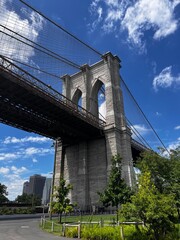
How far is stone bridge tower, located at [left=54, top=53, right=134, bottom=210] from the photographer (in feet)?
126

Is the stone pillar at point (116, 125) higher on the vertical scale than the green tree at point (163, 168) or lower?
higher

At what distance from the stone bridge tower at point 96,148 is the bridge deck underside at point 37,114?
2.69 meters

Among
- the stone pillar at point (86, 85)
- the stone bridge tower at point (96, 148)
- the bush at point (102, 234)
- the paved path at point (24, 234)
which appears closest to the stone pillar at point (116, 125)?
the stone bridge tower at point (96, 148)

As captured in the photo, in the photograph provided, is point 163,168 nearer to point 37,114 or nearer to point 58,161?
point 37,114

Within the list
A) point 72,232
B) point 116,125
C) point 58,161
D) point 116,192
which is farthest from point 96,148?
point 72,232

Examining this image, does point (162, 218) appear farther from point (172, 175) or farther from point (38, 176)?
point (38, 176)

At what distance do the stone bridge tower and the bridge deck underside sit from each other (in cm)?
269

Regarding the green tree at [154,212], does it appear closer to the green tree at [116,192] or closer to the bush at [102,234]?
the bush at [102,234]

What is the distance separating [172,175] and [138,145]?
25515mm

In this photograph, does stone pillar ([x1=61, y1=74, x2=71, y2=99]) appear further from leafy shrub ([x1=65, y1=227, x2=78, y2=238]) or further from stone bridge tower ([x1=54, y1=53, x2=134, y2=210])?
leafy shrub ([x1=65, y1=227, x2=78, y2=238])

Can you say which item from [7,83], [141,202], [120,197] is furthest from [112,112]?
[141,202]

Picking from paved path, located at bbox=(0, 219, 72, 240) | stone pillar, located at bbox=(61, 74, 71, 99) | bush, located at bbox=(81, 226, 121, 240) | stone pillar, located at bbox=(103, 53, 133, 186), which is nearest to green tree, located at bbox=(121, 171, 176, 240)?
bush, located at bbox=(81, 226, 121, 240)

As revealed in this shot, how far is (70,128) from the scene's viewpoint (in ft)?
133

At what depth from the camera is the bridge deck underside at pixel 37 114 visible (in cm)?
2862
